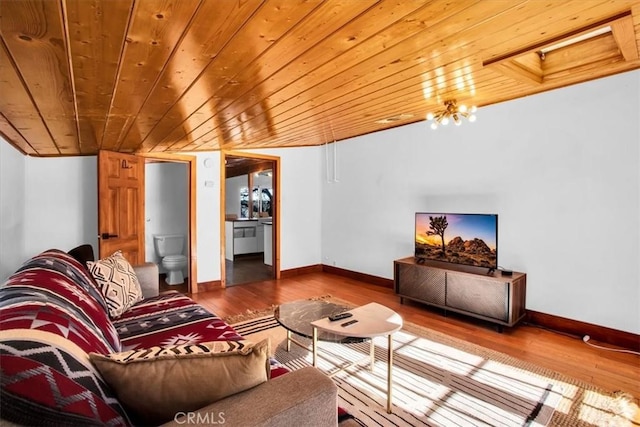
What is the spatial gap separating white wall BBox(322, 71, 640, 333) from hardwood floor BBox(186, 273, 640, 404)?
14.6 inches

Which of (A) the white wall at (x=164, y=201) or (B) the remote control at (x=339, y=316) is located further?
(A) the white wall at (x=164, y=201)

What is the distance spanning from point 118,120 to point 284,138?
2233mm

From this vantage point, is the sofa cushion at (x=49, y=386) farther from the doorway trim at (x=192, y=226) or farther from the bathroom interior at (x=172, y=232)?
the bathroom interior at (x=172, y=232)

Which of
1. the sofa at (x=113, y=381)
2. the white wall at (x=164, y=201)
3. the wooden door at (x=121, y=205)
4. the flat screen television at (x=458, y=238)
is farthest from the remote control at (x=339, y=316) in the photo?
the white wall at (x=164, y=201)

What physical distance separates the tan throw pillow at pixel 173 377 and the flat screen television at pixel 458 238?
9.85 feet

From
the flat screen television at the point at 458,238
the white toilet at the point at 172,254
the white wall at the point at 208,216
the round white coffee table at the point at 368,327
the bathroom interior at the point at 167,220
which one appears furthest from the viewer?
the bathroom interior at the point at 167,220

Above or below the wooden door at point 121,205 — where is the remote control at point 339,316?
below

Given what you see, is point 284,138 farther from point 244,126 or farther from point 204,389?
point 204,389

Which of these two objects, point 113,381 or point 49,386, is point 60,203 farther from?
point 49,386

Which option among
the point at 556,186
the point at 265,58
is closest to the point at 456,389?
the point at 556,186

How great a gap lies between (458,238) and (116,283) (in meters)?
3.24

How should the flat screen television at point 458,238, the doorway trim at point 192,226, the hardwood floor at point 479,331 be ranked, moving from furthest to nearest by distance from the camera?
1. the doorway trim at point 192,226
2. the flat screen television at point 458,238
3. the hardwood floor at point 479,331

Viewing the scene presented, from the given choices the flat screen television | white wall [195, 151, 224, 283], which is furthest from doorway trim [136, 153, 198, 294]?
the flat screen television

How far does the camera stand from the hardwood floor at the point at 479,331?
237cm
